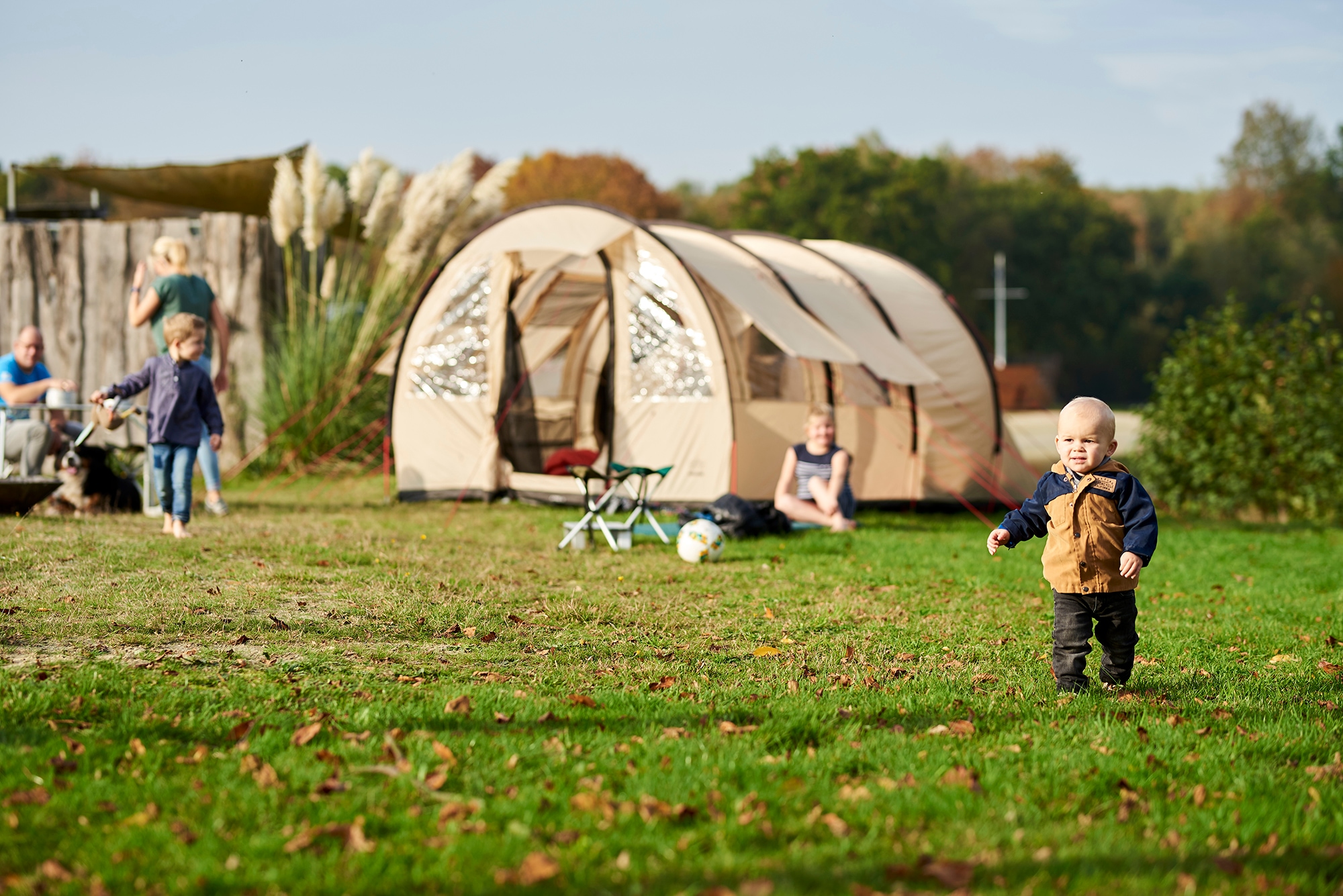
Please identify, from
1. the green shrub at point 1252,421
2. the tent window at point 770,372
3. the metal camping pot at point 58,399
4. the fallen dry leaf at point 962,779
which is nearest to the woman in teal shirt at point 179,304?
the metal camping pot at point 58,399

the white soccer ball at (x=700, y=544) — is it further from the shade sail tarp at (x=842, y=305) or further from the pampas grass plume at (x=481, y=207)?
the pampas grass plume at (x=481, y=207)

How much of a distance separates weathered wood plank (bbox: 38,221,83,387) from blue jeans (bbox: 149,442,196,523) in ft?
18.7

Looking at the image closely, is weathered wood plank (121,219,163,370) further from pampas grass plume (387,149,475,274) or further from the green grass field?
the green grass field

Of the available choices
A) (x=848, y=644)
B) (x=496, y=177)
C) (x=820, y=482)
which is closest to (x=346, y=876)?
(x=848, y=644)

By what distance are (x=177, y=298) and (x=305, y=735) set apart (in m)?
6.02

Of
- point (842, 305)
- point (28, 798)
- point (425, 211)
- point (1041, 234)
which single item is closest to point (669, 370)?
point (842, 305)

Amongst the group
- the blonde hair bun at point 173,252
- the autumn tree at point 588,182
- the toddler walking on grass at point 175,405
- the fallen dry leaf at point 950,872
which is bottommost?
the fallen dry leaf at point 950,872

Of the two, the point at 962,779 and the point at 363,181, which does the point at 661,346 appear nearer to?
the point at 363,181

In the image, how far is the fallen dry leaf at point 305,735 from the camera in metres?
3.28

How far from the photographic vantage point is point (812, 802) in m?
2.94

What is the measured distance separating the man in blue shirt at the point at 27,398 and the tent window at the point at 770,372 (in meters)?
4.95

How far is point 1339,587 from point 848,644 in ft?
11.6

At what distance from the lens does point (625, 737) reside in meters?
3.47

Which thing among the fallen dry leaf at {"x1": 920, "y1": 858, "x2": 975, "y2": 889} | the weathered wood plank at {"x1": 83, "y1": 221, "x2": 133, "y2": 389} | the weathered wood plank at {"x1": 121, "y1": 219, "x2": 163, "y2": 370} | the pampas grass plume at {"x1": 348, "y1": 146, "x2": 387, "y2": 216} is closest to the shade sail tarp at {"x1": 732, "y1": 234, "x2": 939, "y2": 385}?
the pampas grass plume at {"x1": 348, "y1": 146, "x2": 387, "y2": 216}
